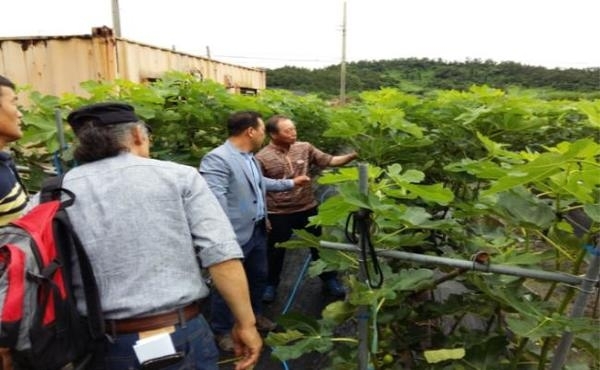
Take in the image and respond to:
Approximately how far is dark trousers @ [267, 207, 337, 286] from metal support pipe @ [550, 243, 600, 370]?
2643 mm

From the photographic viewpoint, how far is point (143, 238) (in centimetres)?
159

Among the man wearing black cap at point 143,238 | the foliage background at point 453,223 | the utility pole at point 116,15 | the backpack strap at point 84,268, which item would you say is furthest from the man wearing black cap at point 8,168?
the utility pole at point 116,15

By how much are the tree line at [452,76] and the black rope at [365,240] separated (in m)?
12.5

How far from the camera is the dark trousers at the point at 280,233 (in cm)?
403

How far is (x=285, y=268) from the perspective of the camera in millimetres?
4891

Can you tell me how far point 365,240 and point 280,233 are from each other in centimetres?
257

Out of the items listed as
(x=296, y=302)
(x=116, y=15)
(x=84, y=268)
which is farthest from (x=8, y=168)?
(x=116, y=15)

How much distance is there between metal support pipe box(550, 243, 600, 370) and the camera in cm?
125

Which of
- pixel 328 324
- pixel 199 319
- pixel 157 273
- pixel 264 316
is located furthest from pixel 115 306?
pixel 264 316

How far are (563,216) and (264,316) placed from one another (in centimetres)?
283

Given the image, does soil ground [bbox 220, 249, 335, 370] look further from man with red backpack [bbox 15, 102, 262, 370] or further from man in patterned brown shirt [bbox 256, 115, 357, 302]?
man with red backpack [bbox 15, 102, 262, 370]

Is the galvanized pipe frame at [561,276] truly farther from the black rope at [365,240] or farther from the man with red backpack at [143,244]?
the man with red backpack at [143,244]

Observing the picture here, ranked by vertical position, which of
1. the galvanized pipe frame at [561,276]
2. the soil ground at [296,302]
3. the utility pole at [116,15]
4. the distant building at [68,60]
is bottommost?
the soil ground at [296,302]

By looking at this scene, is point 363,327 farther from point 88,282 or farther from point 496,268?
point 88,282
